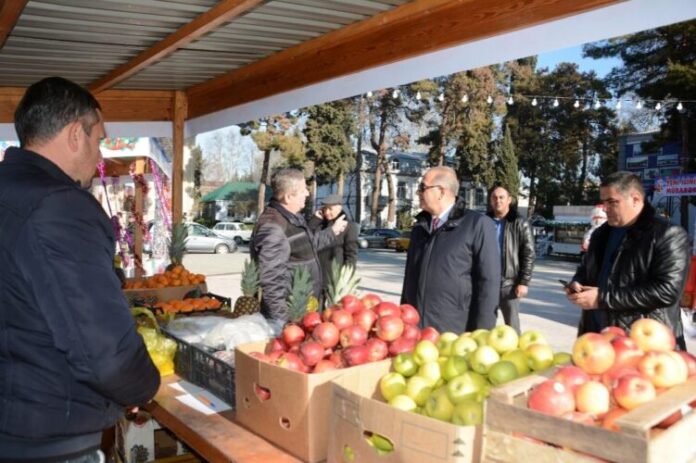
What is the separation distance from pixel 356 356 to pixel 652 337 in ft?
3.14

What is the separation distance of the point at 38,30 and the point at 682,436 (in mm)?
5048

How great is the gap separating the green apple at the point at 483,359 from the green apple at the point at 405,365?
0.21 m

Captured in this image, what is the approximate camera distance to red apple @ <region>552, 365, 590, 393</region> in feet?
5.05

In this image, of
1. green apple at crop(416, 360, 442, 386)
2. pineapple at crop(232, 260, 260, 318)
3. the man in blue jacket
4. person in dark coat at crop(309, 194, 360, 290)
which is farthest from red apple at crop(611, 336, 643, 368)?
person in dark coat at crop(309, 194, 360, 290)

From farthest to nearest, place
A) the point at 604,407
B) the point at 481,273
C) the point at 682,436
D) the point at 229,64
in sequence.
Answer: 1. the point at 229,64
2. the point at 481,273
3. the point at 604,407
4. the point at 682,436

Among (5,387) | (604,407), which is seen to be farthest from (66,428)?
(604,407)

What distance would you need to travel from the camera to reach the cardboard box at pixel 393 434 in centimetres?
149

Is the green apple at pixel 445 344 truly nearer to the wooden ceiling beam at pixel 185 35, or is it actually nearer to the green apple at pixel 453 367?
the green apple at pixel 453 367

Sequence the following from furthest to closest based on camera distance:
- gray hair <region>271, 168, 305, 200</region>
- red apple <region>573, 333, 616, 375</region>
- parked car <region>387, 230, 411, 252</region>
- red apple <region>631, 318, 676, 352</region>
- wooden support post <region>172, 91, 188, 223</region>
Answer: parked car <region>387, 230, 411, 252</region>
wooden support post <region>172, 91, 188, 223</region>
gray hair <region>271, 168, 305, 200</region>
red apple <region>631, 318, 676, 352</region>
red apple <region>573, 333, 616, 375</region>

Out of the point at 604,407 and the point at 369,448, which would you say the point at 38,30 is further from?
the point at 604,407

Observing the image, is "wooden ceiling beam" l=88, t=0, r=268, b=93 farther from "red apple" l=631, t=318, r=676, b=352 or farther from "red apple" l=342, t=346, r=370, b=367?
"red apple" l=631, t=318, r=676, b=352

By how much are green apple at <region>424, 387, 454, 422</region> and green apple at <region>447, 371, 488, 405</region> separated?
0.06 feet

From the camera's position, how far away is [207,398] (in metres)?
2.66

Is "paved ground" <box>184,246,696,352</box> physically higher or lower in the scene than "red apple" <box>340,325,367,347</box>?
lower
